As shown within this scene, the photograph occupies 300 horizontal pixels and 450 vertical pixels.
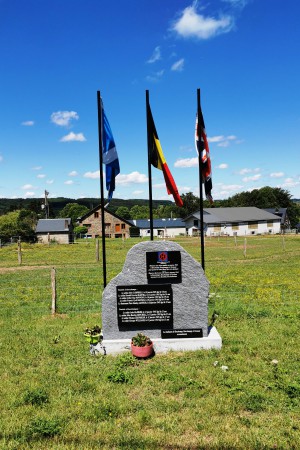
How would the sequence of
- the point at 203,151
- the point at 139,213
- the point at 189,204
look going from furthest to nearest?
the point at 139,213
the point at 189,204
the point at 203,151

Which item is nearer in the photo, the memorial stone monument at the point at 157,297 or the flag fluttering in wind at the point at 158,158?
the memorial stone monument at the point at 157,297

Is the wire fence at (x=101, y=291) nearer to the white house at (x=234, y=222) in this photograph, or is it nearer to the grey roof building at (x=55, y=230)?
the grey roof building at (x=55, y=230)

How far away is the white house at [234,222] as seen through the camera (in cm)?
7138

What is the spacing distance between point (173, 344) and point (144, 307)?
1.16m

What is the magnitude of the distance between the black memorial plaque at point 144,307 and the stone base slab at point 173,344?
0.37 metres

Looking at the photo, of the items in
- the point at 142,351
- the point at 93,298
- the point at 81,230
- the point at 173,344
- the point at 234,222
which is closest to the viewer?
the point at 142,351

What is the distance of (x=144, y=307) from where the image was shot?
8.64 metres

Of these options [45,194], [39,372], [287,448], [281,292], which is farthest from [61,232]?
[287,448]

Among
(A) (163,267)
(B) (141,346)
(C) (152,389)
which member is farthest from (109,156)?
(C) (152,389)

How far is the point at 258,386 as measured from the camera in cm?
637

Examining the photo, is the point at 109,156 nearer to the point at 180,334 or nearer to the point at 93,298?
the point at 180,334

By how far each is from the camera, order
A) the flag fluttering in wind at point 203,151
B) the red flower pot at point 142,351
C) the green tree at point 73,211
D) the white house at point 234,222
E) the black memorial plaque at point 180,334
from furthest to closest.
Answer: the green tree at point 73,211
the white house at point 234,222
the flag fluttering in wind at point 203,151
the black memorial plaque at point 180,334
the red flower pot at point 142,351

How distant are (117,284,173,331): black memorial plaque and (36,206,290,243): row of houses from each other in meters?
51.3

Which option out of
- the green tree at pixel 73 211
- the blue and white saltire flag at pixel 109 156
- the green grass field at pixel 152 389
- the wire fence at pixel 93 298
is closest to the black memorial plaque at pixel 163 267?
the green grass field at pixel 152 389
